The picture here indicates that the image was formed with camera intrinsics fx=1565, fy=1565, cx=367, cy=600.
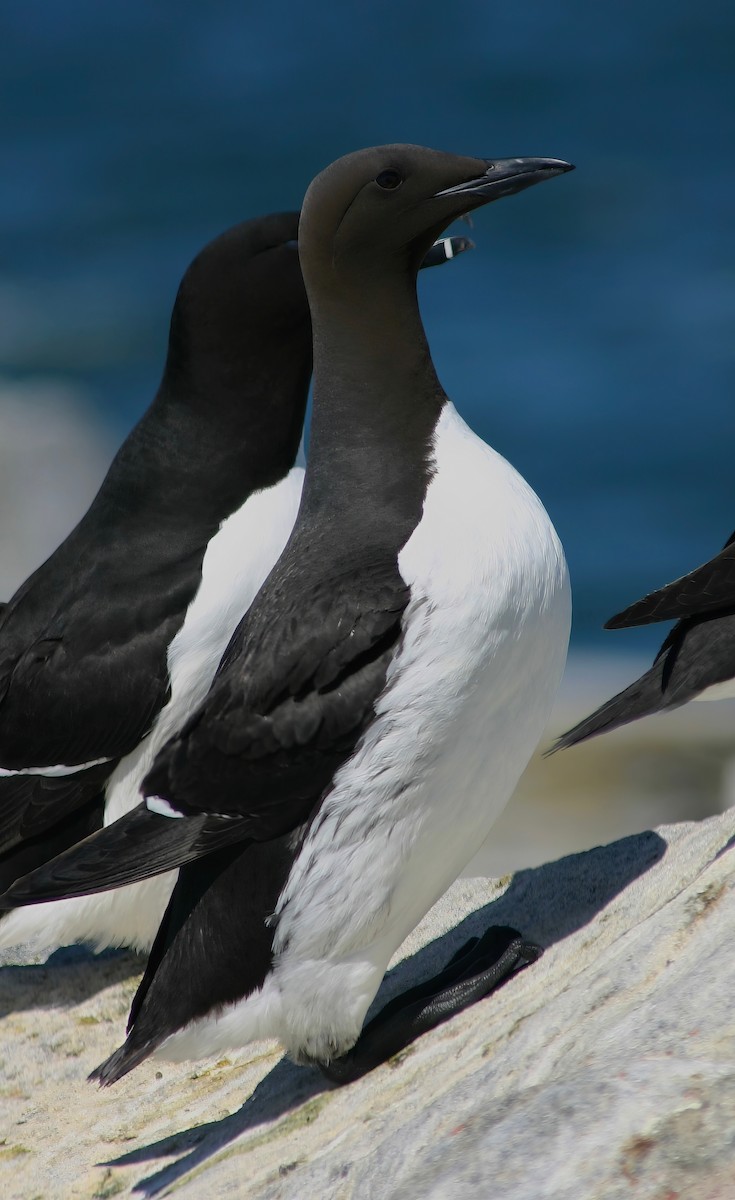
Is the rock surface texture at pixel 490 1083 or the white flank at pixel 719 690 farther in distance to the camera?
the white flank at pixel 719 690

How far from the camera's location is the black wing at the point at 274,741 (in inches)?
125

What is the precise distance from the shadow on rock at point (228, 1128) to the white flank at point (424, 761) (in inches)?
5.9

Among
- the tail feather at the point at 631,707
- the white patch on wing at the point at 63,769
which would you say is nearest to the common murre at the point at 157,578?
the white patch on wing at the point at 63,769

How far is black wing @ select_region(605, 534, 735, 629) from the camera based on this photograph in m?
3.20

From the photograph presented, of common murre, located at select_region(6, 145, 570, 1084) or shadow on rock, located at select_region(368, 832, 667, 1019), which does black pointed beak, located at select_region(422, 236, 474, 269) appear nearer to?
common murre, located at select_region(6, 145, 570, 1084)

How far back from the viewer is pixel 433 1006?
3256 millimetres

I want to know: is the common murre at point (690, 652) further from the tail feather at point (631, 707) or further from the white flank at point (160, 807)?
the white flank at point (160, 807)

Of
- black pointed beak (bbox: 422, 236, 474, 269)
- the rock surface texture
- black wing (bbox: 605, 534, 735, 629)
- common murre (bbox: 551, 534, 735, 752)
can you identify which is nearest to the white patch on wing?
the rock surface texture

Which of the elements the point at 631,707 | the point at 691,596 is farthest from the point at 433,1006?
the point at 691,596

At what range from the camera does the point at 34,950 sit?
4895 mm

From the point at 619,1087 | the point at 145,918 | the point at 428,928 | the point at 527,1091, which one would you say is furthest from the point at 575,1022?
the point at 145,918

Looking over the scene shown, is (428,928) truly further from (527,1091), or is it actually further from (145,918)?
(527,1091)

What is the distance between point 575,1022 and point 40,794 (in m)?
2.25

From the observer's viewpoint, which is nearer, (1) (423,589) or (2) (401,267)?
(1) (423,589)
